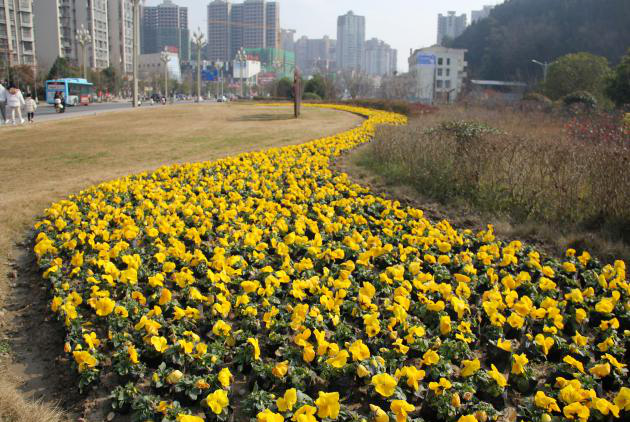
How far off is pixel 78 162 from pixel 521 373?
1027 cm

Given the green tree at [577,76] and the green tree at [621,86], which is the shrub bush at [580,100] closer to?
the green tree at [621,86]

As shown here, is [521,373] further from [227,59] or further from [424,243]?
[227,59]

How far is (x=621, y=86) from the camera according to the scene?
24750mm

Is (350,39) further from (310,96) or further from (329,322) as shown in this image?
(329,322)

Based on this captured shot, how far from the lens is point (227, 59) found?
143000 mm

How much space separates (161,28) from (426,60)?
7831 cm

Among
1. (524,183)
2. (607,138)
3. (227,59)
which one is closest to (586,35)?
(607,138)

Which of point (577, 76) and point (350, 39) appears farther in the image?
point (350, 39)

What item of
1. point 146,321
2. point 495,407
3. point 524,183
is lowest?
point 495,407

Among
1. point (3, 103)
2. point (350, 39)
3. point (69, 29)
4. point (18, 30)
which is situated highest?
point (350, 39)

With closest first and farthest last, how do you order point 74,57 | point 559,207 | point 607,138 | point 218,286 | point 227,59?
1. point 218,286
2. point 559,207
3. point 607,138
4. point 74,57
5. point 227,59

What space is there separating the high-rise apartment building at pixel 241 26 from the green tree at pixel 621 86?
11895 cm

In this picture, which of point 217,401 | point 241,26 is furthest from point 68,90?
point 241,26

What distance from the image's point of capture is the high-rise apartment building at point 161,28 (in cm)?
13662
